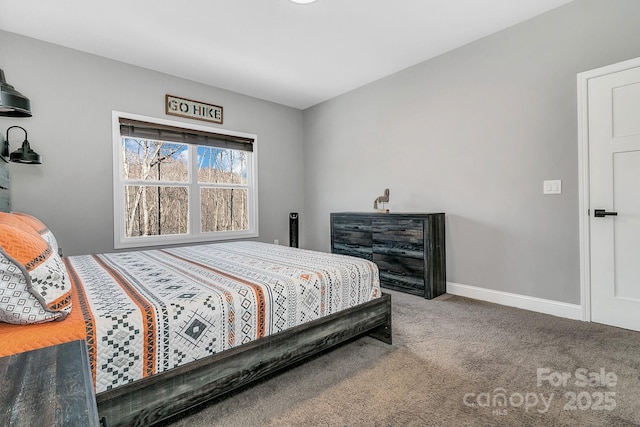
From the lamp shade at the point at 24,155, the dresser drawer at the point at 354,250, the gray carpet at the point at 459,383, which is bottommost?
the gray carpet at the point at 459,383

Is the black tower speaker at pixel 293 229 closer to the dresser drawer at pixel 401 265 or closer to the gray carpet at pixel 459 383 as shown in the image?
the dresser drawer at pixel 401 265

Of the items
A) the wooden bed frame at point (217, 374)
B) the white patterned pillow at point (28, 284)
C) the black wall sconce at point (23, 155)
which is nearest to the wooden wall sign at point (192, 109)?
the black wall sconce at point (23, 155)

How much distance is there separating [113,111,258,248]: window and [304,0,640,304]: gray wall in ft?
6.20

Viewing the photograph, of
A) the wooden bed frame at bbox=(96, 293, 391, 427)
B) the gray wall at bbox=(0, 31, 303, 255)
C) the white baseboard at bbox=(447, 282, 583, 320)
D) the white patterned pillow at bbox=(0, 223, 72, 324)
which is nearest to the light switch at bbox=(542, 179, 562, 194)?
the white baseboard at bbox=(447, 282, 583, 320)

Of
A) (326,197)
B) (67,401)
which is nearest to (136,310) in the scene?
(67,401)

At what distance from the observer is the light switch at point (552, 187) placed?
2.65 meters

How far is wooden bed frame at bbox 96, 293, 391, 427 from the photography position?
119cm

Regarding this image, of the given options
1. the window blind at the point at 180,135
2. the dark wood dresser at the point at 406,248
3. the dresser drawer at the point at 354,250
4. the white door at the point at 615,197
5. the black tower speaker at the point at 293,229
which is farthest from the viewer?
the black tower speaker at the point at 293,229

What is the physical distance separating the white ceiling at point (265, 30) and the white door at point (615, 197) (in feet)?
3.00

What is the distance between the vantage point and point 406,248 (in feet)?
10.9

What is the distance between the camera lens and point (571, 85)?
8.42 feet

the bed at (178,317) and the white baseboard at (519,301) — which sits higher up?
the bed at (178,317)

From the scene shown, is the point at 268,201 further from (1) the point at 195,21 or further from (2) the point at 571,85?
(2) the point at 571,85

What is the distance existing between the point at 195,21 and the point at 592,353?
3924mm
